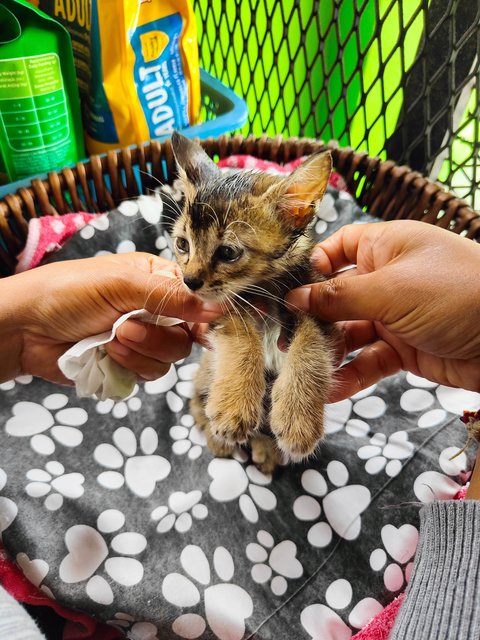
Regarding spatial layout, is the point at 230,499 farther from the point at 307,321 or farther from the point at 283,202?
the point at 283,202

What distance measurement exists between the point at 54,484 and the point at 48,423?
189 millimetres

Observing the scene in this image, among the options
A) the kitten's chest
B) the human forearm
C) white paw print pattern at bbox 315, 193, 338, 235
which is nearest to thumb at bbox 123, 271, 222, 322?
the kitten's chest

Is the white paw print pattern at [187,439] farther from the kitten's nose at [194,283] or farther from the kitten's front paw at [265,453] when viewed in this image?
the kitten's nose at [194,283]

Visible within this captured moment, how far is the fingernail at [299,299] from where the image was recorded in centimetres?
96

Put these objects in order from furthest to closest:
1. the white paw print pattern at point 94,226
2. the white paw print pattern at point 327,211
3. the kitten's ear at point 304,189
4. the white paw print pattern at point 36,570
→ the white paw print pattern at point 327,211 < the white paw print pattern at point 94,226 < the white paw print pattern at point 36,570 < the kitten's ear at point 304,189

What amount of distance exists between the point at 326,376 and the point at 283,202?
0.34m

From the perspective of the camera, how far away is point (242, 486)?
1270 millimetres

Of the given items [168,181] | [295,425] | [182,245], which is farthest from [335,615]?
[168,181]

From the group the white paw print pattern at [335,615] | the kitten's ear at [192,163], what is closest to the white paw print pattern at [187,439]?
the white paw print pattern at [335,615]

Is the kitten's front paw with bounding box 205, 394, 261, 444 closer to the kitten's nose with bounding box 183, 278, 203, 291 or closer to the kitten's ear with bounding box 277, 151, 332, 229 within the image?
the kitten's nose with bounding box 183, 278, 203, 291

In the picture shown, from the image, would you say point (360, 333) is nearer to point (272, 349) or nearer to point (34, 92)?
point (272, 349)

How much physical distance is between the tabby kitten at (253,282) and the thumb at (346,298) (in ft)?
0.20

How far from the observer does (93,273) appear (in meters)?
1.01

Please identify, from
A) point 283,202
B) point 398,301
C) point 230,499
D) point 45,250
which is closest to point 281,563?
point 230,499
